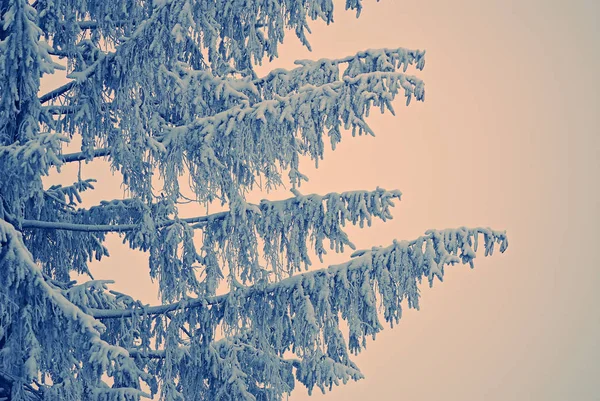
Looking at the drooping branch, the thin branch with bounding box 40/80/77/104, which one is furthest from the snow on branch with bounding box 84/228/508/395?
the thin branch with bounding box 40/80/77/104

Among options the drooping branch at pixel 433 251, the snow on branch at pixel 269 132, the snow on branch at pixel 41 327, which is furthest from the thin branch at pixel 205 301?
the snow on branch at pixel 269 132

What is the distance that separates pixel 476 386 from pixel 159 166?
152570 millimetres

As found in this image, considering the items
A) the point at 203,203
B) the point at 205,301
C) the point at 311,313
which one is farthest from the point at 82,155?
the point at 311,313

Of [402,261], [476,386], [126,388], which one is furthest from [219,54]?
[476,386]

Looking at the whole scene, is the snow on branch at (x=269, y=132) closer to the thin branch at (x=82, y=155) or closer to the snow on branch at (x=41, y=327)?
the thin branch at (x=82, y=155)

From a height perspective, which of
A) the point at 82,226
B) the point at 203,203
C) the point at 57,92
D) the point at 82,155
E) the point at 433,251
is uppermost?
the point at 57,92

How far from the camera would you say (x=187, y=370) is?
8227 mm

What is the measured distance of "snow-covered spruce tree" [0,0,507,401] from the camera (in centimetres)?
739

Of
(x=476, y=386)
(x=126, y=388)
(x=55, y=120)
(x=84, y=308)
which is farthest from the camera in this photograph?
(x=476, y=386)

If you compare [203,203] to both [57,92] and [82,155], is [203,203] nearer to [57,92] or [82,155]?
[82,155]

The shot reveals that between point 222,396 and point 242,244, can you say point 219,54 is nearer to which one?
point 242,244

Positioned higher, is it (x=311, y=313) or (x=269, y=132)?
(x=269, y=132)

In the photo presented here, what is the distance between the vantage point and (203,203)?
785 centimetres

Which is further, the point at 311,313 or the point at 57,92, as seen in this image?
the point at 57,92
